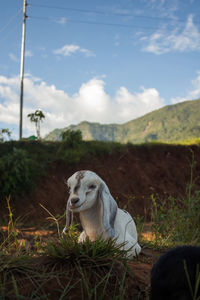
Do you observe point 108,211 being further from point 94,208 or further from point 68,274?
point 68,274

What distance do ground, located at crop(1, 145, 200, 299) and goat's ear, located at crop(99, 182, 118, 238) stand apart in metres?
3.92

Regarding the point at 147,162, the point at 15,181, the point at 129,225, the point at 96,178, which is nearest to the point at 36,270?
the point at 96,178

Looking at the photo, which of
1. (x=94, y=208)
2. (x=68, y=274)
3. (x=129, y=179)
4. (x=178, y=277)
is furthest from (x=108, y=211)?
(x=129, y=179)

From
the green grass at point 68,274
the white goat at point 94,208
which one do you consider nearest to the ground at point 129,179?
the white goat at point 94,208

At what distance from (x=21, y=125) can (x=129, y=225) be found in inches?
410

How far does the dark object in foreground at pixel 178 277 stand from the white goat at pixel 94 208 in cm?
86

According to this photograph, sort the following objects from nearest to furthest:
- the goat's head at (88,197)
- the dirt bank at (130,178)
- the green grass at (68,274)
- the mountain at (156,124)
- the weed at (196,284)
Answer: the weed at (196,284) → the green grass at (68,274) → the goat's head at (88,197) → the dirt bank at (130,178) → the mountain at (156,124)

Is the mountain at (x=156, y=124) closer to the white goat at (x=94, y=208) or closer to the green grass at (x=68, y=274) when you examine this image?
the white goat at (x=94, y=208)

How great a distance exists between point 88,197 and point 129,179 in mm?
7751

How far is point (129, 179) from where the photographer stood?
32.3 feet

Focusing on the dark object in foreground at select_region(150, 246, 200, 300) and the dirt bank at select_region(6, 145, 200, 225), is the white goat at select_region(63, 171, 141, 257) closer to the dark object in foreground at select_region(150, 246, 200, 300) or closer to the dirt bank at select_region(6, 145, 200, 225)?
the dark object in foreground at select_region(150, 246, 200, 300)

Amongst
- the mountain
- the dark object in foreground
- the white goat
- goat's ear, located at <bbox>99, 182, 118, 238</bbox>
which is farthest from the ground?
the mountain

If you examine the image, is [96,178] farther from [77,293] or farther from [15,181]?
[15,181]

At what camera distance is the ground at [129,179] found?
7742mm
